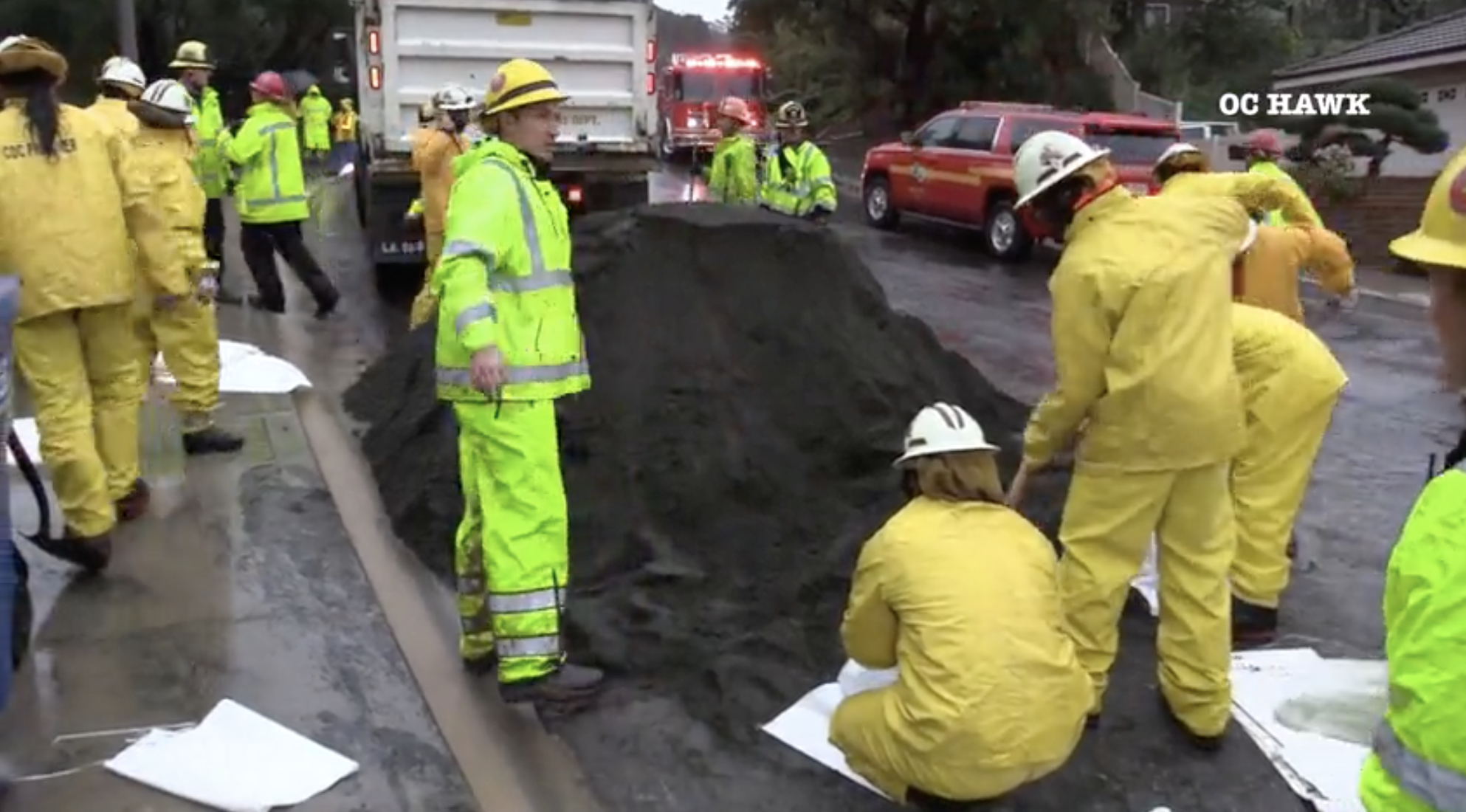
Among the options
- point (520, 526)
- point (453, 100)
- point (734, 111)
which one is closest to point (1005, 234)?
point (734, 111)

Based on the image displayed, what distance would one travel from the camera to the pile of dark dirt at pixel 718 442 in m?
4.73

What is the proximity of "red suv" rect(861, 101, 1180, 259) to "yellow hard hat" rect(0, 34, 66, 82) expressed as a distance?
1097 centimetres

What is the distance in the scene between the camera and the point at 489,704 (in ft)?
14.4

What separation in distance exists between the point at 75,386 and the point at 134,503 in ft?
2.66

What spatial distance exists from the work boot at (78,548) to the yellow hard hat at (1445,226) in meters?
4.63

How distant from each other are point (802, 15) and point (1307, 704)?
91.2 ft

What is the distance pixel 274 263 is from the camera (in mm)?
10141

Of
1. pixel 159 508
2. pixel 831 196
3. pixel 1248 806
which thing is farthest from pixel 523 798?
pixel 831 196

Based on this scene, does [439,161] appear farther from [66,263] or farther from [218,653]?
[218,653]

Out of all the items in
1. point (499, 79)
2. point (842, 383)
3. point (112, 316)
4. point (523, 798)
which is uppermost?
point (499, 79)

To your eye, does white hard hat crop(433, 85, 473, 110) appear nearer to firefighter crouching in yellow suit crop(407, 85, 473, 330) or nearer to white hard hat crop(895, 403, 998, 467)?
firefighter crouching in yellow suit crop(407, 85, 473, 330)

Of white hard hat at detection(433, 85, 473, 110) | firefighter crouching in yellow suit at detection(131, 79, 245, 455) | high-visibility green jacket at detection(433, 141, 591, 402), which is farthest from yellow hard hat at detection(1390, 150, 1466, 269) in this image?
white hard hat at detection(433, 85, 473, 110)

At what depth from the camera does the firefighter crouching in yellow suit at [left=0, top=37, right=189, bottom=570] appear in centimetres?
491

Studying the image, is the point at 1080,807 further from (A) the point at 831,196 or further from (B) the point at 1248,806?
(A) the point at 831,196
